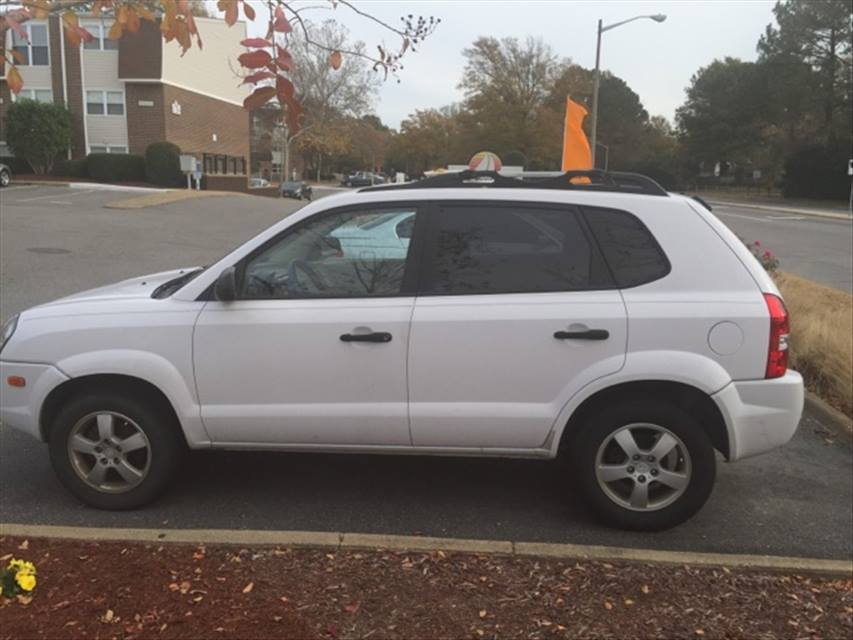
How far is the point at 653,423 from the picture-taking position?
12.2 ft

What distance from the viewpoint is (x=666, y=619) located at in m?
2.96

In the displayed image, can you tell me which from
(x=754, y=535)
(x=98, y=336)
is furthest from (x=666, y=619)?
(x=98, y=336)

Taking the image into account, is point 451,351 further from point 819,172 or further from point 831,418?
point 819,172

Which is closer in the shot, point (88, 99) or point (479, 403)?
point (479, 403)

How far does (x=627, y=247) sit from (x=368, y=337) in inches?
55.1

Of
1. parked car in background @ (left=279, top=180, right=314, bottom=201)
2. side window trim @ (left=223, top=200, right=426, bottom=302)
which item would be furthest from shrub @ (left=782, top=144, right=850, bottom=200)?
side window trim @ (left=223, top=200, right=426, bottom=302)

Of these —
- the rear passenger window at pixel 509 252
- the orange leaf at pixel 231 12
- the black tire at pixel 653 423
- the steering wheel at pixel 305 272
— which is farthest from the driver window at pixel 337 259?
the orange leaf at pixel 231 12

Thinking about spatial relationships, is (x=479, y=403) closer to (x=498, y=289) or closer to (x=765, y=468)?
(x=498, y=289)

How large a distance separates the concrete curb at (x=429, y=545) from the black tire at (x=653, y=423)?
0.29m

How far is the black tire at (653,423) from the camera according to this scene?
12.1ft

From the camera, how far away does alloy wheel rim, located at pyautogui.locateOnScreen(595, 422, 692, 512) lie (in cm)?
373

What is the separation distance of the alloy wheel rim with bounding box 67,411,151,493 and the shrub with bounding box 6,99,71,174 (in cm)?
3557

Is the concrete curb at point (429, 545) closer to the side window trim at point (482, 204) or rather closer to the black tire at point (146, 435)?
the black tire at point (146, 435)

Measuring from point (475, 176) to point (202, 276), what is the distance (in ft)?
5.16
